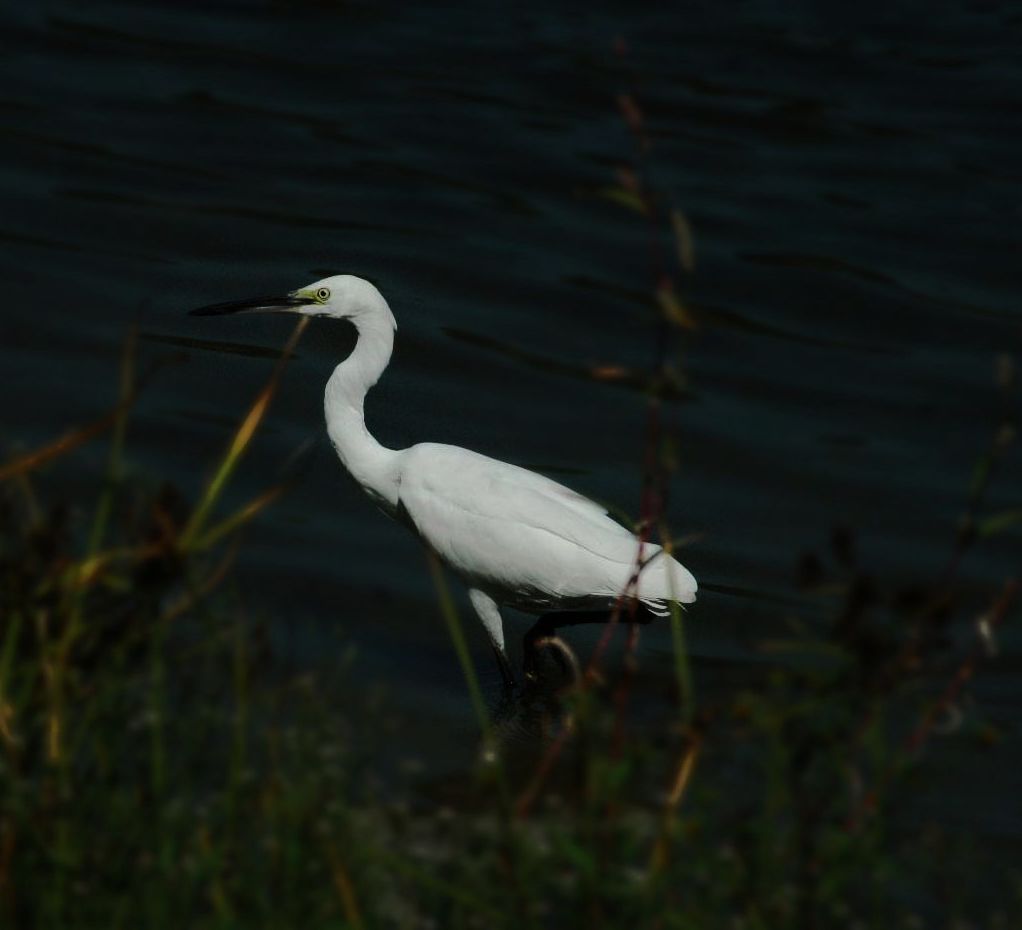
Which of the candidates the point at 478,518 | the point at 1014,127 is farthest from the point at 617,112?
the point at 478,518

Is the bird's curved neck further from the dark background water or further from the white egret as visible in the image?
the dark background water

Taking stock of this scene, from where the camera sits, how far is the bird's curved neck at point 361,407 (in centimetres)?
627

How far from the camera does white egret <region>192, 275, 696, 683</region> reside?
19.2ft

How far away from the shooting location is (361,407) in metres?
6.32

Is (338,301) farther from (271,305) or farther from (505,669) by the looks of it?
(505,669)

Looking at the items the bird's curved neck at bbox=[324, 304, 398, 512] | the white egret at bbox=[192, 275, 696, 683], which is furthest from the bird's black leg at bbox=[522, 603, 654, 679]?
the bird's curved neck at bbox=[324, 304, 398, 512]

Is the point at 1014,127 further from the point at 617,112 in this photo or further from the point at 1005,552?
the point at 1005,552

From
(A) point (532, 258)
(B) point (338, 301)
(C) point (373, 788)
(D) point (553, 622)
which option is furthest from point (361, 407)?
(A) point (532, 258)

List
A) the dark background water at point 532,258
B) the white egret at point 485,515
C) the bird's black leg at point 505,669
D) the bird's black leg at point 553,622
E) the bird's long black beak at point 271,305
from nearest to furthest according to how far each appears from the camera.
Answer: the white egret at point 485,515, the bird's black leg at point 505,669, the bird's black leg at point 553,622, the bird's long black beak at point 271,305, the dark background water at point 532,258

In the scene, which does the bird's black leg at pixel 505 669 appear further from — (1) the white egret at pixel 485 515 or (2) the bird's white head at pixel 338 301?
(2) the bird's white head at pixel 338 301

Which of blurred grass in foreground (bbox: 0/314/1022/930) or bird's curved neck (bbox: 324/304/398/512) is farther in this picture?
bird's curved neck (bbox: 324/304/398/512)

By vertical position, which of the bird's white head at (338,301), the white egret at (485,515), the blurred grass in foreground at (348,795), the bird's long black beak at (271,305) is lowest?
the white egret at (485,515)

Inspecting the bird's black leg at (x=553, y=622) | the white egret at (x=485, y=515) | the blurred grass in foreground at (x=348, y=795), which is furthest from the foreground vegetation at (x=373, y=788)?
the bird's black leg at (x=553, y=622)

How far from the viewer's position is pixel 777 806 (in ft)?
9.27
